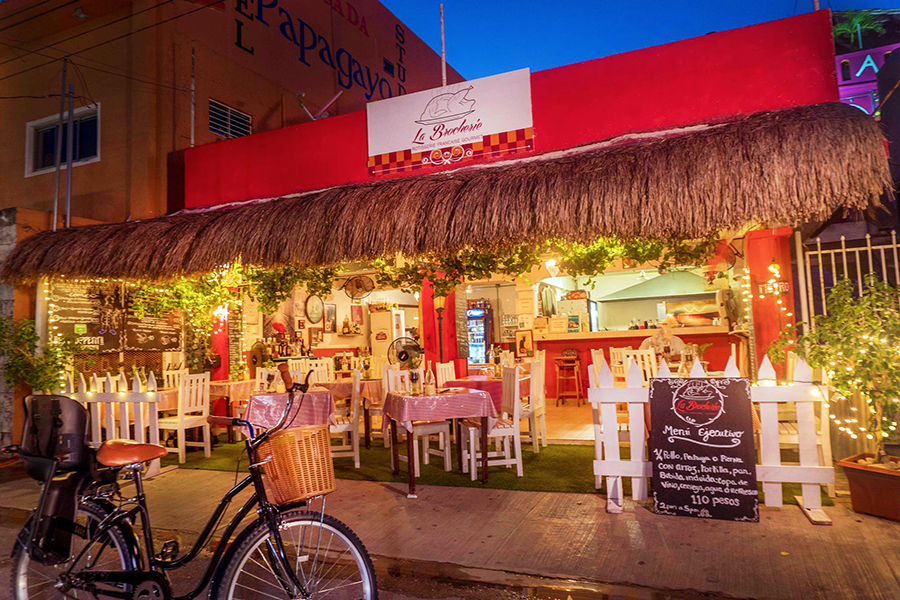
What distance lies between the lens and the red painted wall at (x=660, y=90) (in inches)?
214

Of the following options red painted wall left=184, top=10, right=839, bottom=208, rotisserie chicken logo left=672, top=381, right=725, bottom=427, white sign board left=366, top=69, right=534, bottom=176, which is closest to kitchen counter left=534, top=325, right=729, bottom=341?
red painted wall left=184, top=10, right=839, bottom=208

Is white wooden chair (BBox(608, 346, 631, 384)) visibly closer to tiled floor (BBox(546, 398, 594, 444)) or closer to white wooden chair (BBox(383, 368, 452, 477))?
tiled floor (BBox(546, 398, 594, 444))

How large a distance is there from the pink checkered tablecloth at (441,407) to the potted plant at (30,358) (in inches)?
175

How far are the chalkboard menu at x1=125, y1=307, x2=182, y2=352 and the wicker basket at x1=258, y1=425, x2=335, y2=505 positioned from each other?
259 inches

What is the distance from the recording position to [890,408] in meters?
4.09

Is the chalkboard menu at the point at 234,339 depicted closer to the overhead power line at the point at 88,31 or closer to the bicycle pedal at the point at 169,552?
the overhead power line at the point at 88,31

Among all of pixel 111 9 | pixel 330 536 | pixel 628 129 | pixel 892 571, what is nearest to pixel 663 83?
pixel 628 129

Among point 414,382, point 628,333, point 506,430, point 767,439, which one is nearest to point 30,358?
point 414,382

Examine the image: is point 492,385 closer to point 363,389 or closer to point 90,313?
point 363,389

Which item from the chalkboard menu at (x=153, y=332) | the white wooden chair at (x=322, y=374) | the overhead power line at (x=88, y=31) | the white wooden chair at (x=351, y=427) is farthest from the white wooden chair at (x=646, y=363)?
the overhead power line at (x=88, y=31)

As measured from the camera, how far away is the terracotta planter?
12.9ft

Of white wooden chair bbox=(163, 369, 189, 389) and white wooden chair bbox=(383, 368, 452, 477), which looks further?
white wooden chair bbox=(163, 369, 189, 389)

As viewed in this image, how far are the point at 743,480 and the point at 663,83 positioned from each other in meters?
4.09

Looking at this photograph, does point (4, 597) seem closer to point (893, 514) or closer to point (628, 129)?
point (893, 514)
